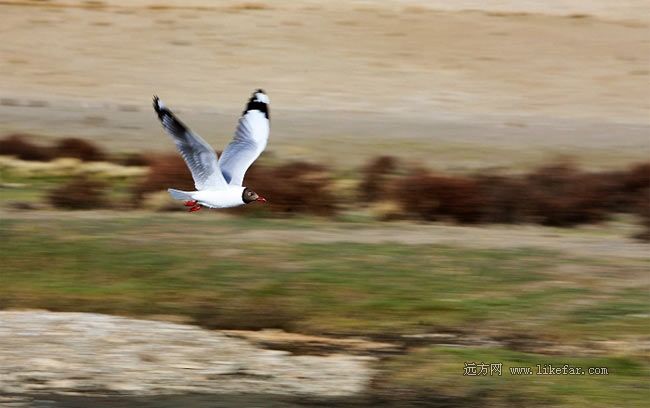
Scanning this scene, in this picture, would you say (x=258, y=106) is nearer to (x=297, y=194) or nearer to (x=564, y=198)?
(x=297, y=194)

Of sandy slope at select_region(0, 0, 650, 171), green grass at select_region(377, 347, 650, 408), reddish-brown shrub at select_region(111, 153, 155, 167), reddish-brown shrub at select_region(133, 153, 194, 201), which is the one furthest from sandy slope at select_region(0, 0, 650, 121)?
green grass at select_region(377, 347, 650, 408)

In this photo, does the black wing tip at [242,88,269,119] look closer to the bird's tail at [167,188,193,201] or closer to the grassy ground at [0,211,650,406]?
the bird's tail at [167,188,193,201]

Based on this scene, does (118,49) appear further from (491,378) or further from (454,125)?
(491,378)

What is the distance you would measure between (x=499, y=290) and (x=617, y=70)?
26495 mm

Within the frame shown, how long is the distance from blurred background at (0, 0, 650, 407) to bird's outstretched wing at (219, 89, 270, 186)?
1.57 m

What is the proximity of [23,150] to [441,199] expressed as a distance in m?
8.70

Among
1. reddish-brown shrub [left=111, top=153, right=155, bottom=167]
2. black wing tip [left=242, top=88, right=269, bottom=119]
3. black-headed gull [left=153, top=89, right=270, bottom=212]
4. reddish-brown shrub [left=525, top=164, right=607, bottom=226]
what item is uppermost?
reddish-brown shrub [left=111, top=153, right=155, bottom=167]

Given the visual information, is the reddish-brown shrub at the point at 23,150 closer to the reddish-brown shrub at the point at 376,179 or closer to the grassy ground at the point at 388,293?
the reddish-brown shrub at the point at 376,179

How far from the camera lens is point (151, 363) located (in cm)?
1283

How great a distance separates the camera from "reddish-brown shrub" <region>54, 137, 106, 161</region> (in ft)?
83.1

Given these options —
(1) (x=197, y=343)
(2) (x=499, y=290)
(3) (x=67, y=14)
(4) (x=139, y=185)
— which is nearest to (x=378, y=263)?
(2) (x=499, y=290)

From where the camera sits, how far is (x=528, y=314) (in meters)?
13.6

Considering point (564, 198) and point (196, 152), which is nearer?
point (196, 152)

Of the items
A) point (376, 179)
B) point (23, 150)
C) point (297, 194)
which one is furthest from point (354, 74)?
point (297, 194)
